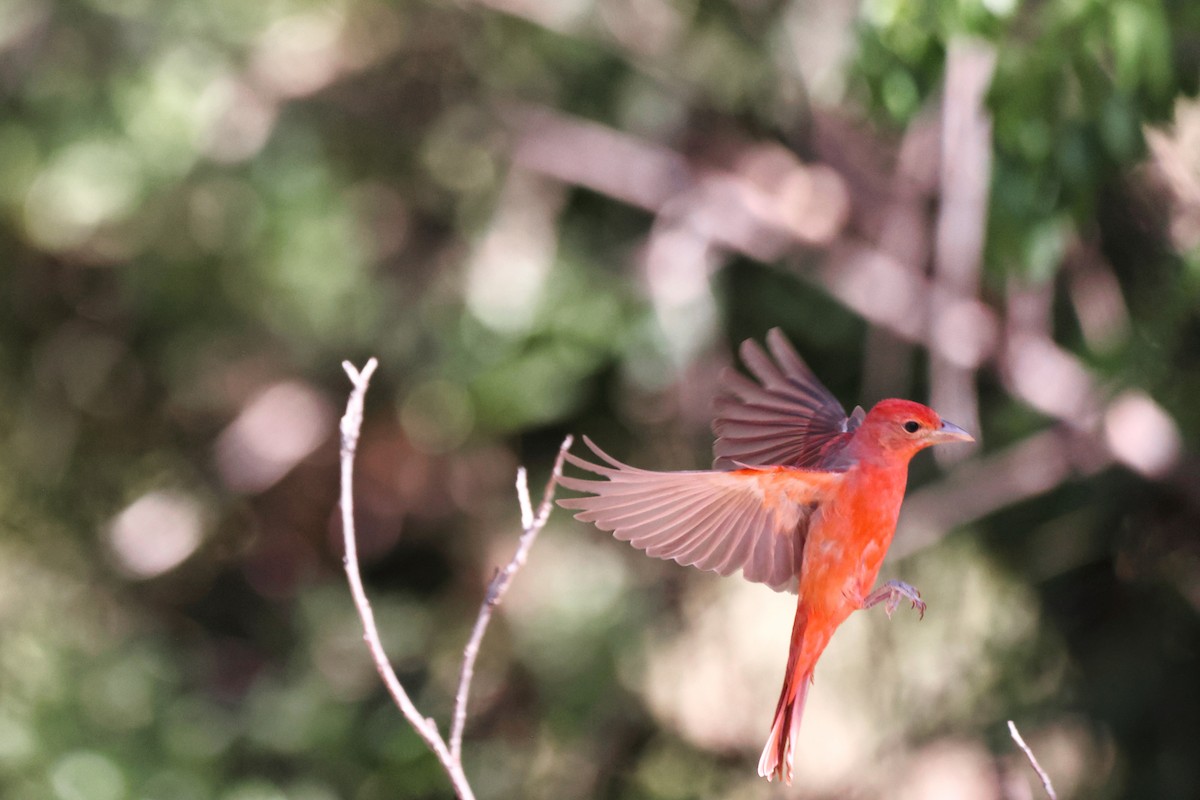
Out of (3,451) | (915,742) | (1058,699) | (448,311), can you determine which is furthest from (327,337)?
(1058,699)

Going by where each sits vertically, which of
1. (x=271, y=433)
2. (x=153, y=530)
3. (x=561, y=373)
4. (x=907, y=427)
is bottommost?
(x=153, y=530)

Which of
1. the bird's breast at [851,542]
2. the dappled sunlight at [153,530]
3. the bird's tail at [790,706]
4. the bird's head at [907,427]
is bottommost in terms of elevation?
the dappled sunlight at [153,530]

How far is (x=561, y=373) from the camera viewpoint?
415 centimetres

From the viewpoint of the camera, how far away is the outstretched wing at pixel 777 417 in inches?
63.4

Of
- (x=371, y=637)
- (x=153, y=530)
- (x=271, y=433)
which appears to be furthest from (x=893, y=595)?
(x=153, y=530)

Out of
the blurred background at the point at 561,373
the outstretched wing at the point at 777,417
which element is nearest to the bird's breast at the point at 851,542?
the outstretched wing at the point at 777,417

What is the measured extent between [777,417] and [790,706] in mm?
501

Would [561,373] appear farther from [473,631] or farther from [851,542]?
[473,631]

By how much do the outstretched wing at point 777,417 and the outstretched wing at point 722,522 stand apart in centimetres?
10

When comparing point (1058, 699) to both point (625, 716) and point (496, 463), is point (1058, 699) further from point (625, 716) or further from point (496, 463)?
point (496, 463)

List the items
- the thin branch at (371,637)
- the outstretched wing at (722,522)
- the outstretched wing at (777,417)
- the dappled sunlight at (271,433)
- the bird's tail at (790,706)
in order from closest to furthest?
the thin branch at (371,637)
the bird's tail at (790,706)
the outstretched wing at (722,522)
the outstretched wing at (777,417)
the dappled sunlight at (271,433)

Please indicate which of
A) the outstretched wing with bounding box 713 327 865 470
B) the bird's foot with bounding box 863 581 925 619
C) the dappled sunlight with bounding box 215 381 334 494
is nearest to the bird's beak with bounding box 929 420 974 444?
the bird's foot with bounding box 863 581 925 619

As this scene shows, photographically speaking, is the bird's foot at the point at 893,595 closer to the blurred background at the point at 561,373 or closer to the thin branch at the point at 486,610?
the thin branch at the point at 486,610

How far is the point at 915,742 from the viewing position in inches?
169
